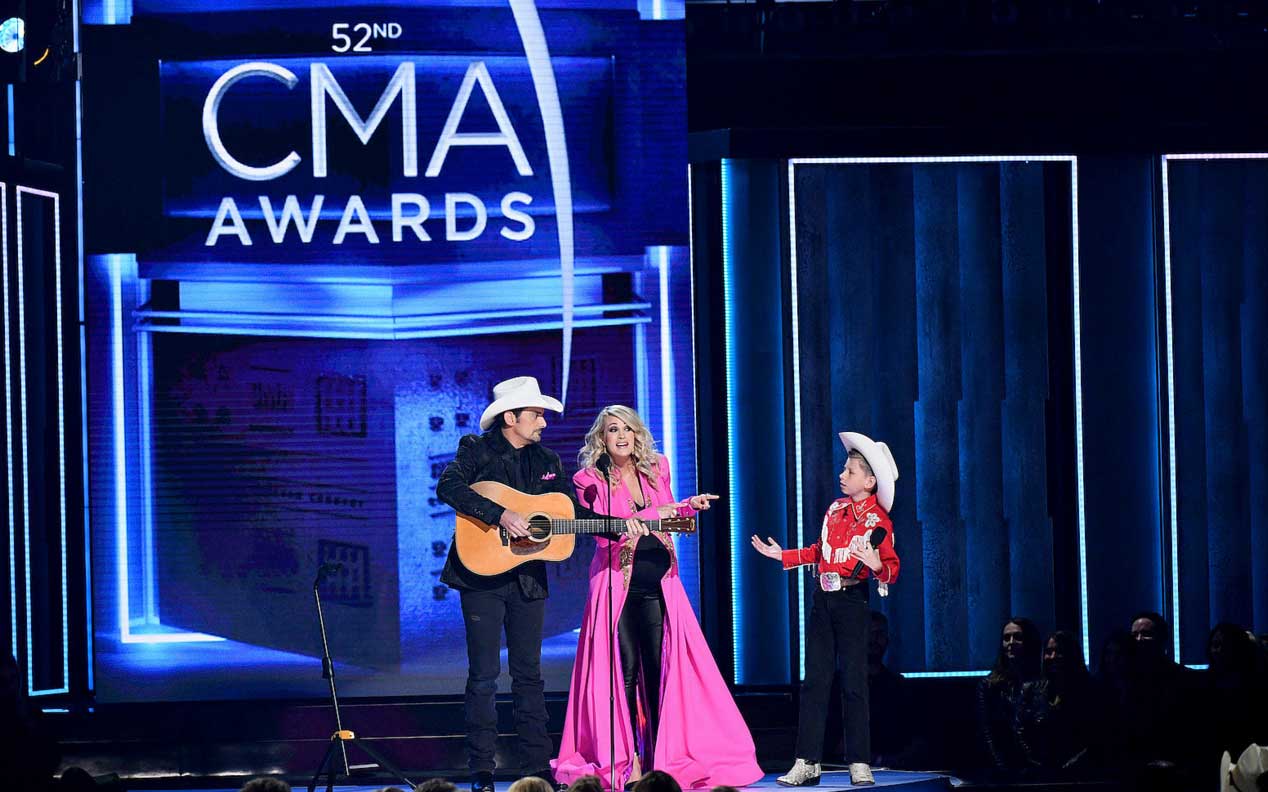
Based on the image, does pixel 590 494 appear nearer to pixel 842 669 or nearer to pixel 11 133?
pixel 842 669

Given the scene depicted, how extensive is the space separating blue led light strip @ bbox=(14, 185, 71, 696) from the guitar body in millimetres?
2507

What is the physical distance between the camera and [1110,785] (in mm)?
6043

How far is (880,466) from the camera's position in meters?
6.70

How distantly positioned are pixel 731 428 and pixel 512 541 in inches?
73.6

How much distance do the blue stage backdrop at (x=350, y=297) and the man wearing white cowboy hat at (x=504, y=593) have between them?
3.63 feet

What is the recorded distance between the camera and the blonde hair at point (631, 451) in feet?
21.8

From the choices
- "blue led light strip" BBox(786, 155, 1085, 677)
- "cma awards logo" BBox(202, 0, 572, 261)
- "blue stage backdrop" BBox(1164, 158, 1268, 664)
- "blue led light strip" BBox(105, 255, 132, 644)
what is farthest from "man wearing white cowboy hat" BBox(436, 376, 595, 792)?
"blue stage backdrop" BBox(1164, 158, 1268, 664)

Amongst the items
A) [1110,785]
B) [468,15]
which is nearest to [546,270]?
[468,15]

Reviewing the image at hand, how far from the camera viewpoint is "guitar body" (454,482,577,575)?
6652 millimetres

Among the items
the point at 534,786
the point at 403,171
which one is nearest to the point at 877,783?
the point at 534,786

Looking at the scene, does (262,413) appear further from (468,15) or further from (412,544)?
(468,15)

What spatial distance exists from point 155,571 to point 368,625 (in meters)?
1.11

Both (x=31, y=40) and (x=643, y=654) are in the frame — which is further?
(x=31, y=40)

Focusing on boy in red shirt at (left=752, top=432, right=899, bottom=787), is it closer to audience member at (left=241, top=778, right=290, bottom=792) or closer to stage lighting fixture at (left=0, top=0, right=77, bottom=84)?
audience member at (left=241, top=778, right=290, bottom=792)
